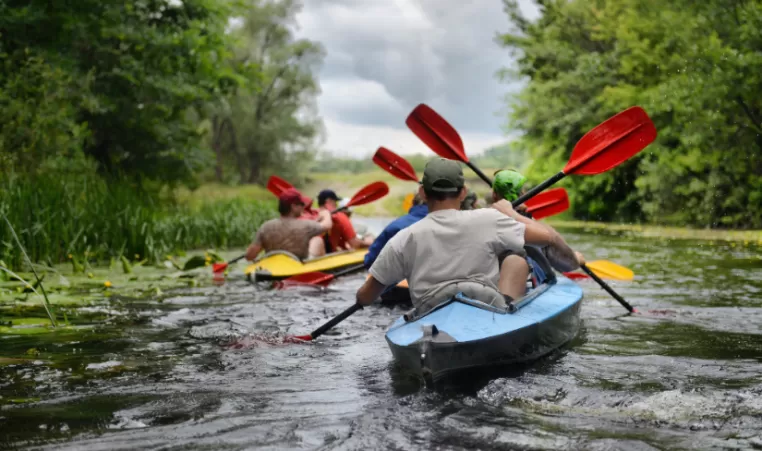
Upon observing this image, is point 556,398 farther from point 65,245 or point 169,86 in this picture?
point 169,86

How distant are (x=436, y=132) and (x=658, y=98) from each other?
1549cm

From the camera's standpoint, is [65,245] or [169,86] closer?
[65,245]

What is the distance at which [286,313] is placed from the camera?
23.6ft

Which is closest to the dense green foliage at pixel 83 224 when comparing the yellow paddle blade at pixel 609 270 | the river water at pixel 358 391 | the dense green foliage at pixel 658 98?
the river water at pixel 358 391

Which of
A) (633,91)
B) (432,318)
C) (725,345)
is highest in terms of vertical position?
(633,91)

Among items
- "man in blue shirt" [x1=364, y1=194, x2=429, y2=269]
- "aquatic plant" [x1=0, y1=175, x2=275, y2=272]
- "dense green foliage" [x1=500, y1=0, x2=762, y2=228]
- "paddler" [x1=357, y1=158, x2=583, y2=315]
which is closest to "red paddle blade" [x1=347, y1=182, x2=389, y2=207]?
"aquatic plant" [x1=0, y1=175, x2=275, y2=272]

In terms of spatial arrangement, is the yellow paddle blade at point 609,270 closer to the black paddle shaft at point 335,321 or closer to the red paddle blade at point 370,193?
the black paddle shaft at point 335,321

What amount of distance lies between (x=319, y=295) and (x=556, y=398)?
5135mm

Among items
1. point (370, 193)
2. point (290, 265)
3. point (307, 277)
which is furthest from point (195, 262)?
point (370, 193)

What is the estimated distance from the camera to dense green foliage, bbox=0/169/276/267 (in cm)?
866

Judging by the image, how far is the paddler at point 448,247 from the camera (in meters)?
4.19

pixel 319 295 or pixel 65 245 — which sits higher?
pixel 65 245

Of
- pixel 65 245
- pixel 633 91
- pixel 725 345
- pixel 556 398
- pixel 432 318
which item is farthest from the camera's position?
pixel 633 91

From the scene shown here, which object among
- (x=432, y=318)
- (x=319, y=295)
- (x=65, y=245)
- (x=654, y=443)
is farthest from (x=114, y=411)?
(x=65, y=245)
